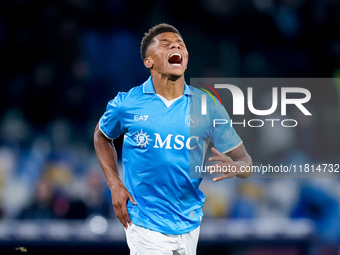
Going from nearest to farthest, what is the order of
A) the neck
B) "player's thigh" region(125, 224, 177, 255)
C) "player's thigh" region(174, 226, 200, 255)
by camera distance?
"player's thigh" region(125, 224, 177, 255) < "player's thigh" region(174, 226, 200, 255) < the neck

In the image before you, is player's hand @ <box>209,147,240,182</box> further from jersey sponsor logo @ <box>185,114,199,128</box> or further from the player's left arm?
jersey sponsor logo @ <box>185,114,199,128</box>

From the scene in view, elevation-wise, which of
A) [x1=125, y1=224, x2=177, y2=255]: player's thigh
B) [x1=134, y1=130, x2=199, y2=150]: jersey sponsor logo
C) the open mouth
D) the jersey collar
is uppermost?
the open mouth

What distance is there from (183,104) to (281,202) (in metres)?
3.83

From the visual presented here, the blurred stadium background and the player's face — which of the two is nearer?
→ the player's face

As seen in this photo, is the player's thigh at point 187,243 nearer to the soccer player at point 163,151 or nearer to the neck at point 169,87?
the soccer player at point 163,151

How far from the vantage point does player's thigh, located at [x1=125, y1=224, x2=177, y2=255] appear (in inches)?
164

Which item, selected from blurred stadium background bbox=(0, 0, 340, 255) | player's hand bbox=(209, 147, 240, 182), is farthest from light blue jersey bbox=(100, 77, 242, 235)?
blurred stadium background bbox=(0, 0, 340, 255)

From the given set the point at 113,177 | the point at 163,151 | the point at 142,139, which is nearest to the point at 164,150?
the point at 163,151

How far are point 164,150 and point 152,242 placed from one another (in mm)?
679

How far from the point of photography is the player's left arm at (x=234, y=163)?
154 inches

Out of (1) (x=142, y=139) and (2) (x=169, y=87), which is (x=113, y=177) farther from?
(2) (x=169, y=87)

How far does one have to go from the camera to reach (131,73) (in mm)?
9516

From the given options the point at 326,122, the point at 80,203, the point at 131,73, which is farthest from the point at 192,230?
the point at 131,73

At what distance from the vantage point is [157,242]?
13.7 feet
